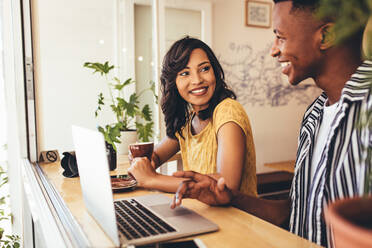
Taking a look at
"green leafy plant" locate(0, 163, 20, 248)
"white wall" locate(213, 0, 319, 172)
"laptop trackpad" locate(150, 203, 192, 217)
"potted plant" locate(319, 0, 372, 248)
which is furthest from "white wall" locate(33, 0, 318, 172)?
"potted plant" locate(319, 0, 372, 248)

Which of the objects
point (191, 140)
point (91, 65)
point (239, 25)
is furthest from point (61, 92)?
point (239, 25)

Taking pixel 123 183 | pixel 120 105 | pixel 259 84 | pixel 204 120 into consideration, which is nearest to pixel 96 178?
pixel 123 183

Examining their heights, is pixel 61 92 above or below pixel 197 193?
above

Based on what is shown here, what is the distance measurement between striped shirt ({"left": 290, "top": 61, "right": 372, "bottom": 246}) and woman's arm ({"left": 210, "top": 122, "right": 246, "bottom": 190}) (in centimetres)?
24

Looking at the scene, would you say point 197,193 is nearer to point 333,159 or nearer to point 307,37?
point 333,159

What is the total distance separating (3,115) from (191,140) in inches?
52.9

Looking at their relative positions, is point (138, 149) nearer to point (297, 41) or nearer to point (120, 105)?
point (297, 41)

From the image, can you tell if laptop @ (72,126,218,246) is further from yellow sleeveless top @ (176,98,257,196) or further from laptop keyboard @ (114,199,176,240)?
yellow sleeveless top @ (176,98,257,196)

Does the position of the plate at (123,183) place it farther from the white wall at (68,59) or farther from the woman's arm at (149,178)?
the white wall at (68,59)

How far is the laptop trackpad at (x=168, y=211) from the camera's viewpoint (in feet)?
2.98

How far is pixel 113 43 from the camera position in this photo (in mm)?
2598

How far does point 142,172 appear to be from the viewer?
1193mm

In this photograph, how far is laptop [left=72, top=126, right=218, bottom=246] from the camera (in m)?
0.70

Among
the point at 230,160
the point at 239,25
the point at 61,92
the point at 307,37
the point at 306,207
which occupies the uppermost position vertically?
the point at 239,25
